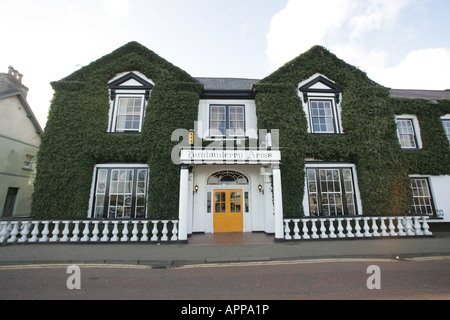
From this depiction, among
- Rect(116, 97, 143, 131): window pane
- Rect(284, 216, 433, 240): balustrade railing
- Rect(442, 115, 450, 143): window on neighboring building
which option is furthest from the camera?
Rect(442, 115, 450, 143): window on neighboring building

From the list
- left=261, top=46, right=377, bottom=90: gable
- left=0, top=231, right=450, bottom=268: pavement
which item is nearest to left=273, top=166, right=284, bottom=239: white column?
left=0, top=231, right=450, bottom=268: pavement

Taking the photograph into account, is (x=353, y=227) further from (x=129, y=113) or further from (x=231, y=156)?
(x=129, y=113)

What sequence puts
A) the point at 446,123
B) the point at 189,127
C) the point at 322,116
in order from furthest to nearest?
1. the point at 446,123
2. the point at 322,116
3. the point at 189,127

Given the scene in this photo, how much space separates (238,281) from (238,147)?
6.26 metres

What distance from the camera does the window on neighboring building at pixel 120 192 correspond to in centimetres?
1016

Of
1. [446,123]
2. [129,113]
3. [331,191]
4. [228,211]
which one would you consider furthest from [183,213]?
[446,123]

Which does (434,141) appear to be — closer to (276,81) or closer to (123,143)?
(276,81)

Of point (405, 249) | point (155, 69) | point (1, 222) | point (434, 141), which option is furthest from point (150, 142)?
point (434, 141)

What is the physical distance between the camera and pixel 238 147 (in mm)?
10156

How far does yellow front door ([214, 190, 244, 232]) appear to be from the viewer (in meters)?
11.2

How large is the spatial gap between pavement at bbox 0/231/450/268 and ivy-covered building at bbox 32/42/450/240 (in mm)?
1507

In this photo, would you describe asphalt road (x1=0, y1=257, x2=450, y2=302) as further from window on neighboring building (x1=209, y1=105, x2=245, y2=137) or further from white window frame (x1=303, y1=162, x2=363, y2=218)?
window on neighboring building (x1=209, y1=105, x2=245, y2=137)

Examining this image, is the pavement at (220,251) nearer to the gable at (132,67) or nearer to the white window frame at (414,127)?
the white window frame at (414,127)

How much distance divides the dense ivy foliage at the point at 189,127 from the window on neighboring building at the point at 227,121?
1145 mm
